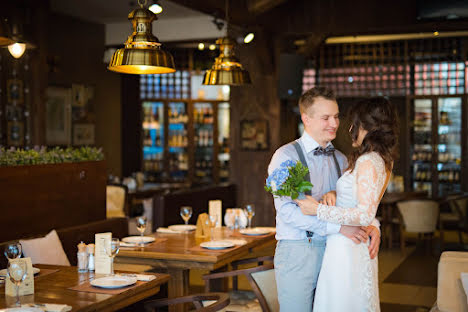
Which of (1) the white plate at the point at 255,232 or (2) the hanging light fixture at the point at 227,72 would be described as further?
(1) the white plate at the point at 255,232

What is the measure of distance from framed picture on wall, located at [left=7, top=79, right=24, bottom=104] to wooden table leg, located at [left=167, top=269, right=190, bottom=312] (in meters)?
5.96

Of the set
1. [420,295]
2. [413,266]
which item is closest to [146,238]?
[420,295]

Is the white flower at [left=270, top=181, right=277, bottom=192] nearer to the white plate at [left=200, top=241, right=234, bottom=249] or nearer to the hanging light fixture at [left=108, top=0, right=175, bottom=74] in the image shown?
the hanging light fixture at [left=108, top=0, right=175, bottom=74]

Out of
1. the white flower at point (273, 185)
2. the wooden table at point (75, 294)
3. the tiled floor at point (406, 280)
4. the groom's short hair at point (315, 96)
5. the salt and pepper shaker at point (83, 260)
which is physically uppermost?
the groom's short hair at point (315, 96)

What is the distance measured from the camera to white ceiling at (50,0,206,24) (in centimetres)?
1059

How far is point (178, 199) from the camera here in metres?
7.82

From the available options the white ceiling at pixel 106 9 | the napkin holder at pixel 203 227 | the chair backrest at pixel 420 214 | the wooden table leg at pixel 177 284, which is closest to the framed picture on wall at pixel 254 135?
the white ceiling at pixel 106 9

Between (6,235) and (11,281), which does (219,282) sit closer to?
(6,235)

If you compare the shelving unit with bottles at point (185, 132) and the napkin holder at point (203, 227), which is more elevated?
the shelving unit with bottles at point (185, 132)

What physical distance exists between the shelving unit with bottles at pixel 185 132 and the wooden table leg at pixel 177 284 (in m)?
8.84

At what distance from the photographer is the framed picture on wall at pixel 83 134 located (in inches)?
457

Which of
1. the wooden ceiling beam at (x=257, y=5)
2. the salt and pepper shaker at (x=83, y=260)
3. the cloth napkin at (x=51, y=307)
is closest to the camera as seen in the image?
the cloth napkin at (x=51, y=307)

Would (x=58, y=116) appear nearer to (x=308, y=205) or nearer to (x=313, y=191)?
(x=313, y=191)

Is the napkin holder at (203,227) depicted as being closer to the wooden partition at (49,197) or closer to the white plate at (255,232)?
the white plate at (255,232)
